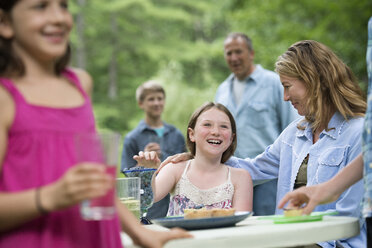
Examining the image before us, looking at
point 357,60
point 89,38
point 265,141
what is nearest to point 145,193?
point 265,141

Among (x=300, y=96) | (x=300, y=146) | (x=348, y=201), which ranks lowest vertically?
(x=348, y=201)

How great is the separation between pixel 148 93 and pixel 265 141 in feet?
5.10

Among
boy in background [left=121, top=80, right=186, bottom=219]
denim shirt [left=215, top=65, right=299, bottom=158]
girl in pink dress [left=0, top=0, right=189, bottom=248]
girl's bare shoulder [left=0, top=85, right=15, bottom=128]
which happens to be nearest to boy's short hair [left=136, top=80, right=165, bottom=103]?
boy in background [left=121, top=80, right=186, bottom=219]

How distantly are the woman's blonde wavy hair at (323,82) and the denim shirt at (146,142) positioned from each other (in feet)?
10.1

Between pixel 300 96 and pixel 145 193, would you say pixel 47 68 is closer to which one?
pixel 145 193

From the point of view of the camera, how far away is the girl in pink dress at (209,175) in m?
3.49

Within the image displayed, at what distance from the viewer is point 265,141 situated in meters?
Answer: 5.68

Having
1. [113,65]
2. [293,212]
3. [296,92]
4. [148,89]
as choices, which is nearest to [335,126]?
[296,92]

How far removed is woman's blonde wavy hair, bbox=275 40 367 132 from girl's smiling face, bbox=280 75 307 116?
0.8 inches

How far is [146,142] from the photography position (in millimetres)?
6355

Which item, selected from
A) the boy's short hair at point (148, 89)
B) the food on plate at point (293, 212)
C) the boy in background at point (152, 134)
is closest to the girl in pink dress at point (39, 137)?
the food on plate at point (293, 212)

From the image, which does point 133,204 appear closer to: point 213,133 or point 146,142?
point 213,133

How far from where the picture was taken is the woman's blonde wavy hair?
3123 millimetres

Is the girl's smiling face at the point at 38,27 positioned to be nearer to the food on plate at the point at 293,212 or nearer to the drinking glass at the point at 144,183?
the food on plate at the point at 293,212
